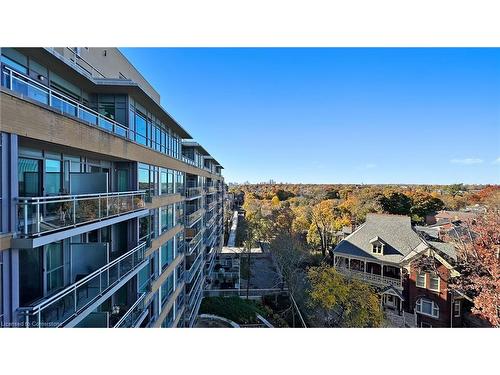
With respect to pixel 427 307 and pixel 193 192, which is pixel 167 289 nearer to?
pixel 193 192

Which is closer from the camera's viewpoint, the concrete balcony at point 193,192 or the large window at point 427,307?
the concrete balcony at point 193,192

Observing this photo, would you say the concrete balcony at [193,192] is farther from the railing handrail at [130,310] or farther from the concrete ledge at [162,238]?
the railing handrail at [130,310]

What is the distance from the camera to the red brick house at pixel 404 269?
10828 millimetres

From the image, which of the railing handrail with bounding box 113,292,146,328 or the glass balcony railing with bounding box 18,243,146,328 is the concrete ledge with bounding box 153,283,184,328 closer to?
the railing handrail with bounding box 113,292,146,328

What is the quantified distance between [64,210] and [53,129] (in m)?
1.03

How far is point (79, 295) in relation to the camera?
364cm

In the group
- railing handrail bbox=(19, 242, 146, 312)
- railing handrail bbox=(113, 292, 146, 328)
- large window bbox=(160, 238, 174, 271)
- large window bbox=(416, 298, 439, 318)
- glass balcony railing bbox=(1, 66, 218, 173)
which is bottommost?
large window bbox=(416, 298, 439, 318)

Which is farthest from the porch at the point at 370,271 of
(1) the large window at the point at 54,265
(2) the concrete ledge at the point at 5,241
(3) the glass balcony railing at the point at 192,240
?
(2) the concrete ledge at the point at 5,241

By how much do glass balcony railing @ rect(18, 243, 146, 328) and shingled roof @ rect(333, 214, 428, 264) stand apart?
12781 millimetres

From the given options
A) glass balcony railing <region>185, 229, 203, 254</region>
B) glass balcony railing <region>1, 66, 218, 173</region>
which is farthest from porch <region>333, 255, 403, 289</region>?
glass balcony railing <region>1, 66, 218, 173</region>

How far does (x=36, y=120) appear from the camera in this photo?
2680 millimetres

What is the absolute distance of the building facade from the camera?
2.49 meters
